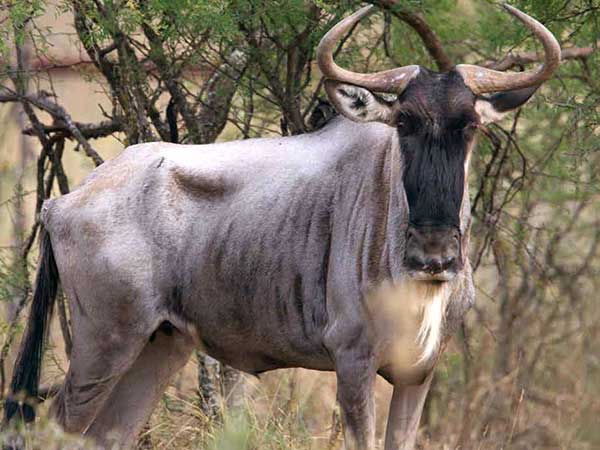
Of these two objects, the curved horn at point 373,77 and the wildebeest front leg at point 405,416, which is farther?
the wildebeest front leg at point 405,416

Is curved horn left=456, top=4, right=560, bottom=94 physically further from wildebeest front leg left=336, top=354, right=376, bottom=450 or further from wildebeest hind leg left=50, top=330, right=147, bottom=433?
wildebeest hind leg left=50, top=330, right=147, bottom=433

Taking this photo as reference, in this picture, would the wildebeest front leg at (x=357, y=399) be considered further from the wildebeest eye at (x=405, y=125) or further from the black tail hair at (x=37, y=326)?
the black tail hair at (x=37, y=326)

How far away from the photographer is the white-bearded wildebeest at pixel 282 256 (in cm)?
548

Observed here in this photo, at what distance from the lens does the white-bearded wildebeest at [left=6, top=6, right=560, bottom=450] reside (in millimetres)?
5480

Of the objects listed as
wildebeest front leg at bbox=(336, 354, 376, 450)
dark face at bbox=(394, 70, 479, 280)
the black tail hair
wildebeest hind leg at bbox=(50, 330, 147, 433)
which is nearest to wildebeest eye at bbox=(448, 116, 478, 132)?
dark face at bbox=(394, 70, 479, 280)

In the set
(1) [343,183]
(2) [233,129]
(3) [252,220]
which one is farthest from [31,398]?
(2) [233,129]

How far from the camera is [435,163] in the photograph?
5258 mm

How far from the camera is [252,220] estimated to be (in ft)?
20.1

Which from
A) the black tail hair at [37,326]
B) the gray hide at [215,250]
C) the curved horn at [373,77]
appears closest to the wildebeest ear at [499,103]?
the curved horn at [373,77]

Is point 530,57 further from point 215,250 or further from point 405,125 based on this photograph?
point 215,250

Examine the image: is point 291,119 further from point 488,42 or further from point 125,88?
point 488,42

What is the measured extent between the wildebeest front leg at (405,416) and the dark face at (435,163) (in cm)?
79

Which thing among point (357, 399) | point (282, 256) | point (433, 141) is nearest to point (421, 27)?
point (282, 256)

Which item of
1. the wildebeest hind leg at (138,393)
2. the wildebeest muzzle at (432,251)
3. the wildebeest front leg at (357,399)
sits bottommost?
the wildebeest hind leg at (138,393)
